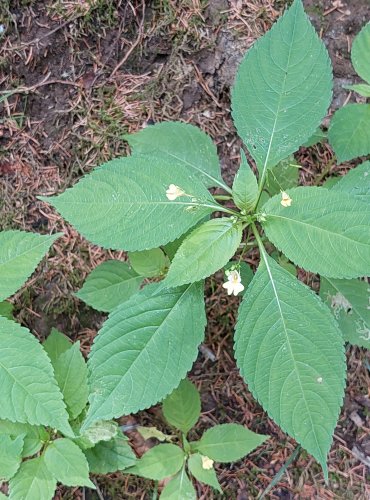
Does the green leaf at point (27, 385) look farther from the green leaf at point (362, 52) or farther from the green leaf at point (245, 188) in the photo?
the green leaf at point (362, 52)

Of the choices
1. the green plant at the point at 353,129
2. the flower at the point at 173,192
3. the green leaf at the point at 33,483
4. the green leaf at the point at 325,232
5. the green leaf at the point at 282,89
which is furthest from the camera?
the green plant at the point at 353,129

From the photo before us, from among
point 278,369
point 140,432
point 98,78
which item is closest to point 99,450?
point 140,432

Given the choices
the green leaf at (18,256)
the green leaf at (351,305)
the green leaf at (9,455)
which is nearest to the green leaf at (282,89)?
the green leaf at (351,305)

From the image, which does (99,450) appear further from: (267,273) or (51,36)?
(51,36)

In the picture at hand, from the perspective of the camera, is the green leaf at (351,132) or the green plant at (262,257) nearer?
the green plant at (262,257)

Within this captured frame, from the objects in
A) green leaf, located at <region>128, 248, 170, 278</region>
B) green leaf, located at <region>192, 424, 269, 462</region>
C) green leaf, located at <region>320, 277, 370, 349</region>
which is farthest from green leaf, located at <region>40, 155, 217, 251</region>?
green leaf, located at <region>192, 424, 269, 462</region>

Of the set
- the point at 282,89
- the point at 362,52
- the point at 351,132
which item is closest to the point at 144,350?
the point at 282,89

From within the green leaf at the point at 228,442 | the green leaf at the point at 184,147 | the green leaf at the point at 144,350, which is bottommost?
the green leaf at the point at 228,442
